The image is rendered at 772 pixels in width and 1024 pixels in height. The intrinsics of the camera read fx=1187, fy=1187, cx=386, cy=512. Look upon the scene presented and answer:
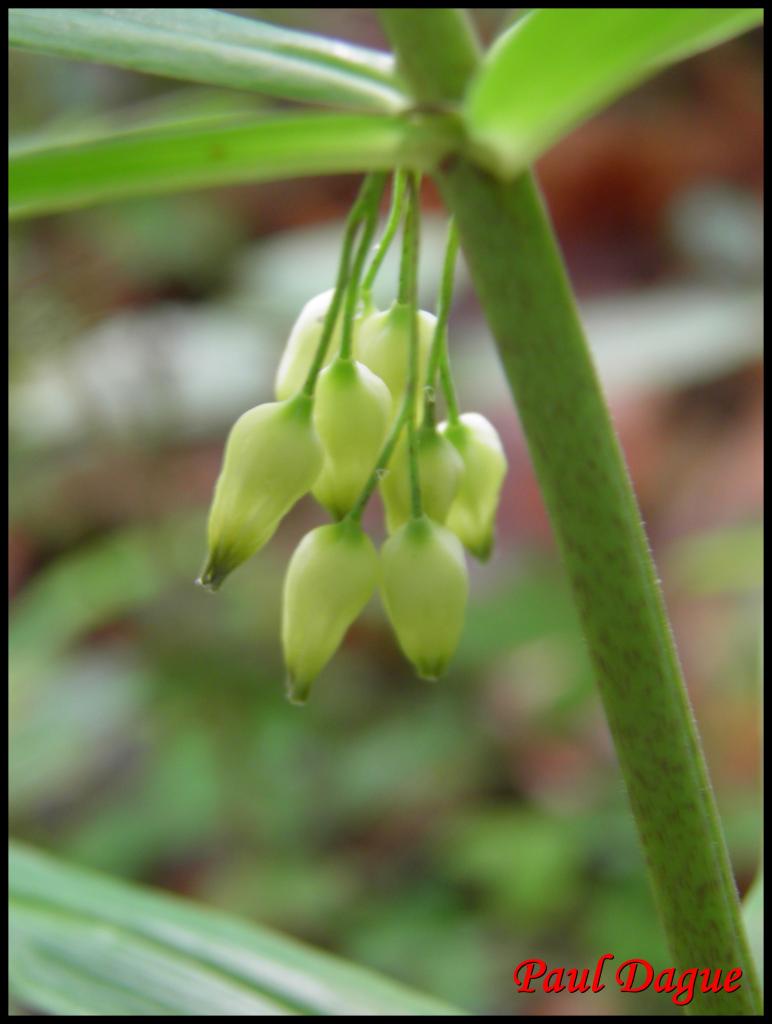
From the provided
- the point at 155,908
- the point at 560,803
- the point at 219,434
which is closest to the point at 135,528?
the point at 219,434

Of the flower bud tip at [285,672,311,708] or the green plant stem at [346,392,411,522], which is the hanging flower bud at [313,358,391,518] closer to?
the green plant stem at [346,392,411,522]

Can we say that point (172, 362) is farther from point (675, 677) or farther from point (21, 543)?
point (675, 677)

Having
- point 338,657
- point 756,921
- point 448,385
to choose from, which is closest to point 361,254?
point 448,385

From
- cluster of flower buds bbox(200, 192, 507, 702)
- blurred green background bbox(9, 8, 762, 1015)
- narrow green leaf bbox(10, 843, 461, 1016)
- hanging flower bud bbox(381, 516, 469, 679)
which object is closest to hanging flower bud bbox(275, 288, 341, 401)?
cluster of flower buds bbox(200, 192, 507, 702)

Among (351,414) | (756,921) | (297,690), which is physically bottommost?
(756,921)

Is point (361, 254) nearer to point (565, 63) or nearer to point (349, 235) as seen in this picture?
point (349, 235)
